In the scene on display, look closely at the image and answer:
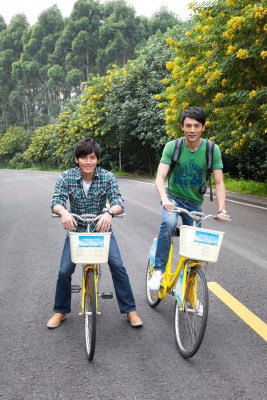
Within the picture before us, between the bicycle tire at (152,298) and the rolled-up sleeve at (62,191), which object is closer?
the rolled-up sleeve at (62,191)

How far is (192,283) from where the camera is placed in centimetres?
352

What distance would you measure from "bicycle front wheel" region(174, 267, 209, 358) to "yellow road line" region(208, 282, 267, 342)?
0.72m

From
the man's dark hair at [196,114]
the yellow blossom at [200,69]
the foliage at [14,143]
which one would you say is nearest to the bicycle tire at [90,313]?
the man's dark hair at [196,114]

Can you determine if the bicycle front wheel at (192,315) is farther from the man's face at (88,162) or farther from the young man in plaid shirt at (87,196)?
the man's face at (88,162)

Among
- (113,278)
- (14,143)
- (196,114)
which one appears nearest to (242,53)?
(196,114)

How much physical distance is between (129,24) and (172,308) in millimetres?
64055

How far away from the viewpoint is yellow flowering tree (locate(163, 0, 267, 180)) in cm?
1108

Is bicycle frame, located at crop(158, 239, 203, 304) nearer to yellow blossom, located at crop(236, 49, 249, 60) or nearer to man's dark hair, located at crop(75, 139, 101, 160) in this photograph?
man's dark hair, located at crop(75, 139, 101, 160)

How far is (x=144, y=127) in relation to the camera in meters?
25.9

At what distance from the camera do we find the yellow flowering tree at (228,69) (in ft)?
36.3

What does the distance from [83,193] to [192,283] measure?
3.98 feet

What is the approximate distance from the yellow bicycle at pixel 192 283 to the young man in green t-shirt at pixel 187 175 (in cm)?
27

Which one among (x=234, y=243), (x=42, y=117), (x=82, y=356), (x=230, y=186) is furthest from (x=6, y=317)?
(x=42, y=117)

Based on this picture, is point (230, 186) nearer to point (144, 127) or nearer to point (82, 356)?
point (144, 127)
